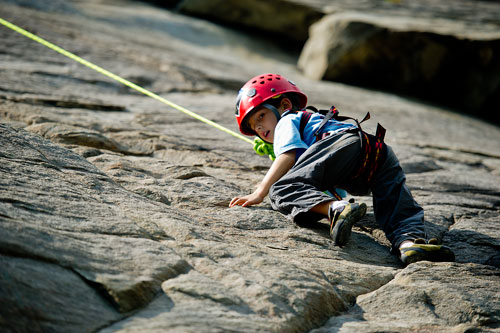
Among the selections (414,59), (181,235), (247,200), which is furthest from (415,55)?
(181,235)

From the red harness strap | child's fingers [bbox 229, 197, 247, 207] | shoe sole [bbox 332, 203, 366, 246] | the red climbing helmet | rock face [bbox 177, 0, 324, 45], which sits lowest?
child's fingers [bbox 229, 197, 247, 207]

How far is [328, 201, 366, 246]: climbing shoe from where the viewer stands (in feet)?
8.91

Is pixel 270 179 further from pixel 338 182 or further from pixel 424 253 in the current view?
pixel 424 253

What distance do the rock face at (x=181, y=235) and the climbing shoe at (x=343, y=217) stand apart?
0.28ft

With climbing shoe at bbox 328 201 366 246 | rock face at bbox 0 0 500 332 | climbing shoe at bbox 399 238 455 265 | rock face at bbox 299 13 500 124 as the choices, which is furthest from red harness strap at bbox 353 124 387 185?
rock face at bbox 299 13 500 124

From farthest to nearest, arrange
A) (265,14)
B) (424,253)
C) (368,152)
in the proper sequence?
(265,14) < (368,152) < (424,253)

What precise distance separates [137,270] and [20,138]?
1.46m

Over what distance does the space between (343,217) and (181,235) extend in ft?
2.83

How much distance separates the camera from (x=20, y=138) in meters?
3.02

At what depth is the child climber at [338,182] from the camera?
9.10 feet

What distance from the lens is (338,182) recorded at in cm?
319

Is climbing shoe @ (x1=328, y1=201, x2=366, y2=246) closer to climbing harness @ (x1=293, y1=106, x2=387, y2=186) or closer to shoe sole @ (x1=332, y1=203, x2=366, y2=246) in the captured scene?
shoe sole @ (x1=332, y1=203, x2=366, y2=246)

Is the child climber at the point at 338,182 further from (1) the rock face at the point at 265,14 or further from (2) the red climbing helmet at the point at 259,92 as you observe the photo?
(1) the rock face at the point at 265,14

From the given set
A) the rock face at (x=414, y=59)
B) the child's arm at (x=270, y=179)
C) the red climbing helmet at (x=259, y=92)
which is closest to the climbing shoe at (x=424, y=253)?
the child's arm at (x=270, y=179)
